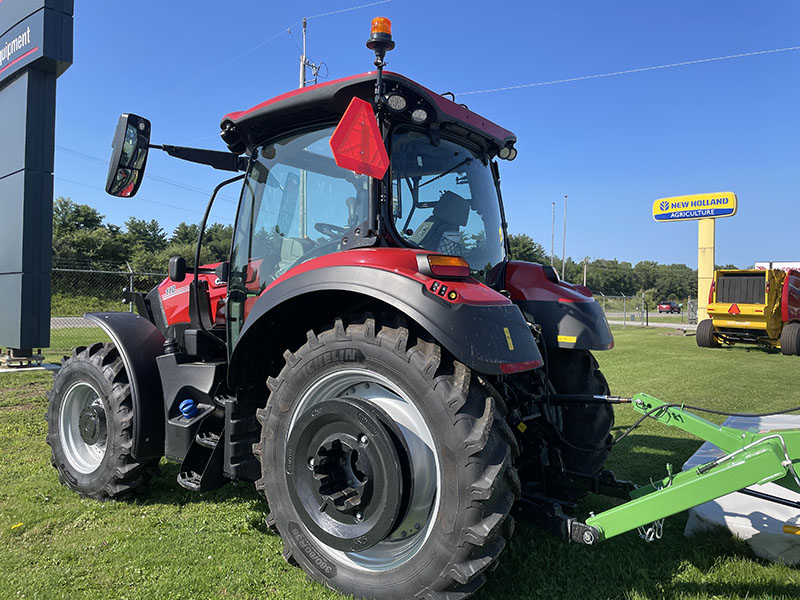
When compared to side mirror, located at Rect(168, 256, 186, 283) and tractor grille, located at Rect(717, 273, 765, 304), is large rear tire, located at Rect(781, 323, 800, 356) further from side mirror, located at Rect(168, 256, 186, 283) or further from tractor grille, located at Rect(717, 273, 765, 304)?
side mirror, located at Rect(168, 256, 186, 283)

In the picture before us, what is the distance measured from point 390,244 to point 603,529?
1.66 meters

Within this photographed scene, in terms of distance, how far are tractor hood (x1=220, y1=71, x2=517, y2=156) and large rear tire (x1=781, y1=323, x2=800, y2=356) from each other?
15.5 metres

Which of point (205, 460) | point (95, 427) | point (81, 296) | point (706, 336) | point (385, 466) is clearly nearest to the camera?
point (385, 466)

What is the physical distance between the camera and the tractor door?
3.04 m

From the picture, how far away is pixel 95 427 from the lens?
3881mm

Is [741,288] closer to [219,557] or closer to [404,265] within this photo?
[404,265]

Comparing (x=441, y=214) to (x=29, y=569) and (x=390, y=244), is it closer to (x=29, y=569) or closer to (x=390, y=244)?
(x=390, y=244)

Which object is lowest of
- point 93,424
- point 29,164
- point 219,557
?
point 219,557

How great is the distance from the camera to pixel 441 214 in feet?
10.4

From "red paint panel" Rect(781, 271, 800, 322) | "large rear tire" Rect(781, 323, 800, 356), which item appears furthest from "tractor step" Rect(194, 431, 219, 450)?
"red paint panel" Rect(781, 271, 800, 322)

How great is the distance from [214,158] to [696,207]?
23.8 m

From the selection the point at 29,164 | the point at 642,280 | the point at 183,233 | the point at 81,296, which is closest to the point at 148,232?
the point at 183,233

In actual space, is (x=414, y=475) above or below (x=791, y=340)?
above

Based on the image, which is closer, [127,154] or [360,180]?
[360,180]
